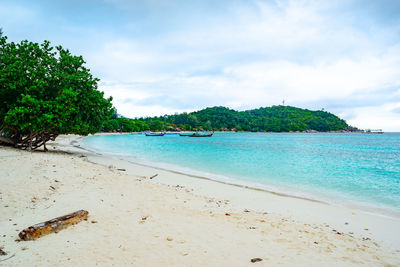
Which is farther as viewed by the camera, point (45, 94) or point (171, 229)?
point (45, 94)

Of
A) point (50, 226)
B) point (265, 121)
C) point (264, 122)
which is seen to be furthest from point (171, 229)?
point (265, 121)

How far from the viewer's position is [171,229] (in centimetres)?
521

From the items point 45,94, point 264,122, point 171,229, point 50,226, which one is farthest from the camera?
point 264,122

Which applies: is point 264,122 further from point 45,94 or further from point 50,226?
point 50,226

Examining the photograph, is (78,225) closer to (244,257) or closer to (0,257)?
(0,257)

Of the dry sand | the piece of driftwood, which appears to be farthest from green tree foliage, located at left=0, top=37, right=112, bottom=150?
the piece of driftwood

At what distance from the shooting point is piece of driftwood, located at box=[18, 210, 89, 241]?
13.6 feet

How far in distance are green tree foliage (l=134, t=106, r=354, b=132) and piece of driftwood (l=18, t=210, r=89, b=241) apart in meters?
158

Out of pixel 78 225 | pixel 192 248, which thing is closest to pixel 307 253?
pixel 192 248

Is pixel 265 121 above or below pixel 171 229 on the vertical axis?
above

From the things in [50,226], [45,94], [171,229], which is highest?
[45,94]

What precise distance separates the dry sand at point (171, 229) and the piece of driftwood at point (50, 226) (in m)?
0.13

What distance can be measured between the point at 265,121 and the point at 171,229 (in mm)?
188804

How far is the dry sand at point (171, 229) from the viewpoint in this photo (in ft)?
13.0
